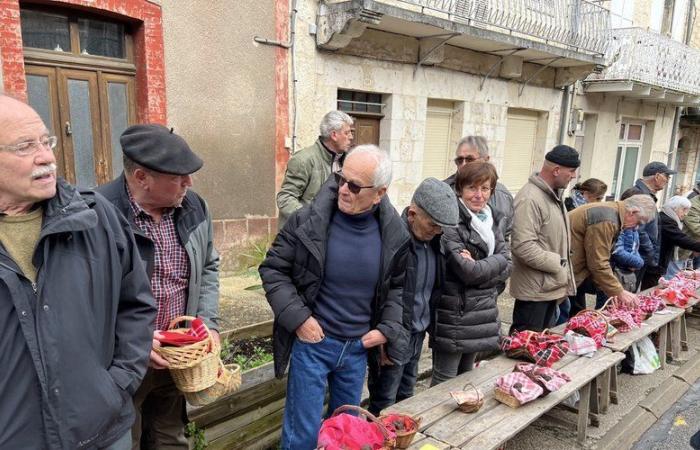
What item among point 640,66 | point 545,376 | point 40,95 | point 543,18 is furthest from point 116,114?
point 640,66

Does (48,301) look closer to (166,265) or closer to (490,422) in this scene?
(166,265)

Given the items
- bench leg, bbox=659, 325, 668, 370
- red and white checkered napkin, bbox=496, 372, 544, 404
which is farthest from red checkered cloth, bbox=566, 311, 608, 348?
bench leg, bbox=659, 325, 668, 370

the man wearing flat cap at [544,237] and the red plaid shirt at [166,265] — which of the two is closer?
the red plaid shirt at [166,265]

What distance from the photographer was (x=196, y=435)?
2576mm

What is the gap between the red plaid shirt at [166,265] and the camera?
2.14 metres

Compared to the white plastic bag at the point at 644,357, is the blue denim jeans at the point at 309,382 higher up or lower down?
higher up

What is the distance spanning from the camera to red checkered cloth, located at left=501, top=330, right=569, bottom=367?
3.21 metres

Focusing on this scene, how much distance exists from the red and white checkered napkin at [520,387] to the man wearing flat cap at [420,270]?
53 cm

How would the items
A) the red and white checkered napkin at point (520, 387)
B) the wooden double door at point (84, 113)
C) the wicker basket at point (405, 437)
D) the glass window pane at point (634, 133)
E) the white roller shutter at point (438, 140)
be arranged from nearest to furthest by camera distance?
the wicker basket at point (405, 437) → the red and white checkered napkin at point (520, 387) → the wooden double door at point (84, 113) → the white roller shutter at point (438, 140) → the glass window pane at point (634, 133)

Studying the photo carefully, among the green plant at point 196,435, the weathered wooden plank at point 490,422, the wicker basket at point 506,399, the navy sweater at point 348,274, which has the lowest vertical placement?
the green plant at point 196,435

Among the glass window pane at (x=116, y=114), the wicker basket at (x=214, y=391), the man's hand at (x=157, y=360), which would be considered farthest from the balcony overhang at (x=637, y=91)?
the man's hand at (x=157, y=360)

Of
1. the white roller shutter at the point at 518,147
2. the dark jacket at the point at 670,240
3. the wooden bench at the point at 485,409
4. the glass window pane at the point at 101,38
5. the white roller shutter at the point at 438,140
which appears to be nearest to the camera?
the wooden bench at the point at 485,409

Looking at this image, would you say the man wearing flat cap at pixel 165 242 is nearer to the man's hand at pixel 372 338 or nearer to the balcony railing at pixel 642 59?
the man's hand at pixel 372 338

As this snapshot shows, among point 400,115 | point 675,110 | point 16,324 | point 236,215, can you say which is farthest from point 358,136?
point 675,110
